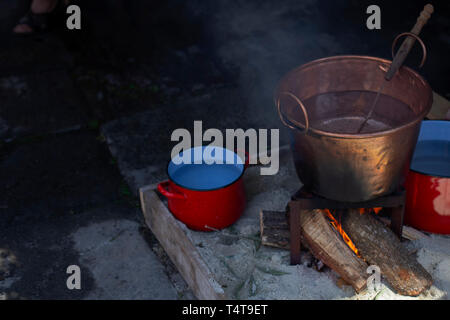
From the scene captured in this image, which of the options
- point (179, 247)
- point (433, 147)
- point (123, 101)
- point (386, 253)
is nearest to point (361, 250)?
point (386, 253)

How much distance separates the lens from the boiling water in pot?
11.3 ft

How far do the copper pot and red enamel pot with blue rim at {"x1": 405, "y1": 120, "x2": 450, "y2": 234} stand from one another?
0.41 m

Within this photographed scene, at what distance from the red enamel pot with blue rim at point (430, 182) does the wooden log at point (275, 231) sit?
0.87 metres

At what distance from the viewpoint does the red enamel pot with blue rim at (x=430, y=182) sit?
3.53 m

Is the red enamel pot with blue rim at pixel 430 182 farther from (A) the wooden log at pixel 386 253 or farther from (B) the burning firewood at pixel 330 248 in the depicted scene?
(B) the burning firewood at pixel 330 248

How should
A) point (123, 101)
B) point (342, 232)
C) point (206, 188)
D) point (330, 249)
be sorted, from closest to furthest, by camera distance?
point (330, 249)
point (342, 232)
point (206, 188)
point (123, 101)

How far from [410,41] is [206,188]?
167 cm

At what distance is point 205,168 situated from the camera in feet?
13.3

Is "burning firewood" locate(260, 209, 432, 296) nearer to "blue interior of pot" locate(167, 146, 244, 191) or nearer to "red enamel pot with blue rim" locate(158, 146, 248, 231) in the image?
"red enamel pot with blue rim" locate(158, 146, 248, 231)

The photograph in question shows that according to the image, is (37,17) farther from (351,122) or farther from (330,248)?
(330,248)

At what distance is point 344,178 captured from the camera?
9.95ft

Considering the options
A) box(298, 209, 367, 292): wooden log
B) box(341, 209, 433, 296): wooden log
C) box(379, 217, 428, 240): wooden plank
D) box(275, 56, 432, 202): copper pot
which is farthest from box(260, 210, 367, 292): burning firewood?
box(379, 217, 428, 240): wooden plank

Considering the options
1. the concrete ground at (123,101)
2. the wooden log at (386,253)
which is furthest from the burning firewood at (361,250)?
the concrete ground at (123,101)
